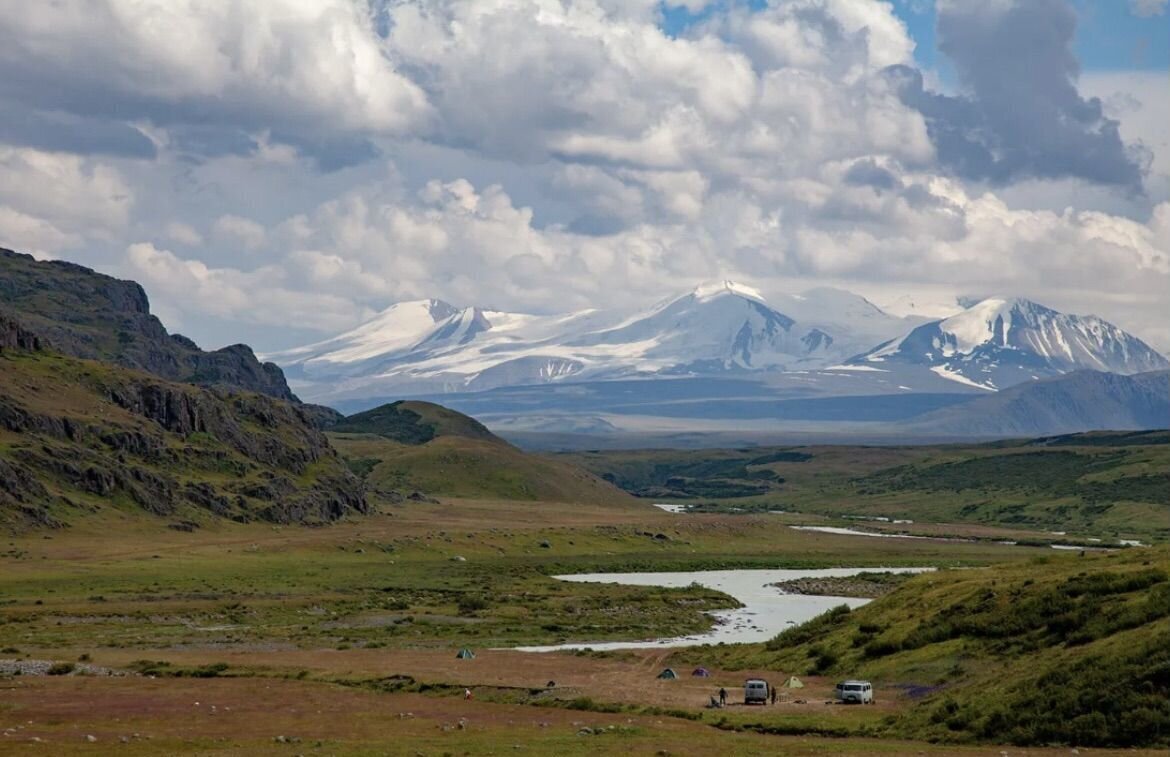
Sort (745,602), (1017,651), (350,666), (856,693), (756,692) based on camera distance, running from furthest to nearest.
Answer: (745,602) < (350,666) < (756,692) < (1017,651) < (856,693)

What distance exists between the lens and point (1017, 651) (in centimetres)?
7281

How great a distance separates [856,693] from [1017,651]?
8.28m

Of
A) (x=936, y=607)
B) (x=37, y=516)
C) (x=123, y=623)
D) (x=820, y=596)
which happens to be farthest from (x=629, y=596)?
(x=37, y=516)

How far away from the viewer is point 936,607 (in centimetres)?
8950

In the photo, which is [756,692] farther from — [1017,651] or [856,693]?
[1017,651]

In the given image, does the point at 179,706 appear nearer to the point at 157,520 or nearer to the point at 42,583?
the point at 42,583

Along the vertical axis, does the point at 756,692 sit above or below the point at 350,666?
above

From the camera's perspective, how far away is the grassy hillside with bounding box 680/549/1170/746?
5672 centimetres

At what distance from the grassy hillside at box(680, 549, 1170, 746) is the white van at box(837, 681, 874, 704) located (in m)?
2.32

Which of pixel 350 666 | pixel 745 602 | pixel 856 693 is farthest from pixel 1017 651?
pixel 745 602

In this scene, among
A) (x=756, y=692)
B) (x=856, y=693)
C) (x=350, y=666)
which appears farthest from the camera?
(x=350, y=666)

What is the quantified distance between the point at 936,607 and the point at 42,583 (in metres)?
88.0

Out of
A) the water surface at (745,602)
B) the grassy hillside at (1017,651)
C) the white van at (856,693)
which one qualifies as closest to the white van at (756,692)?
the white van at (856,693)

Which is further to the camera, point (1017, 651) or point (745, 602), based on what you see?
point (745, 602)
